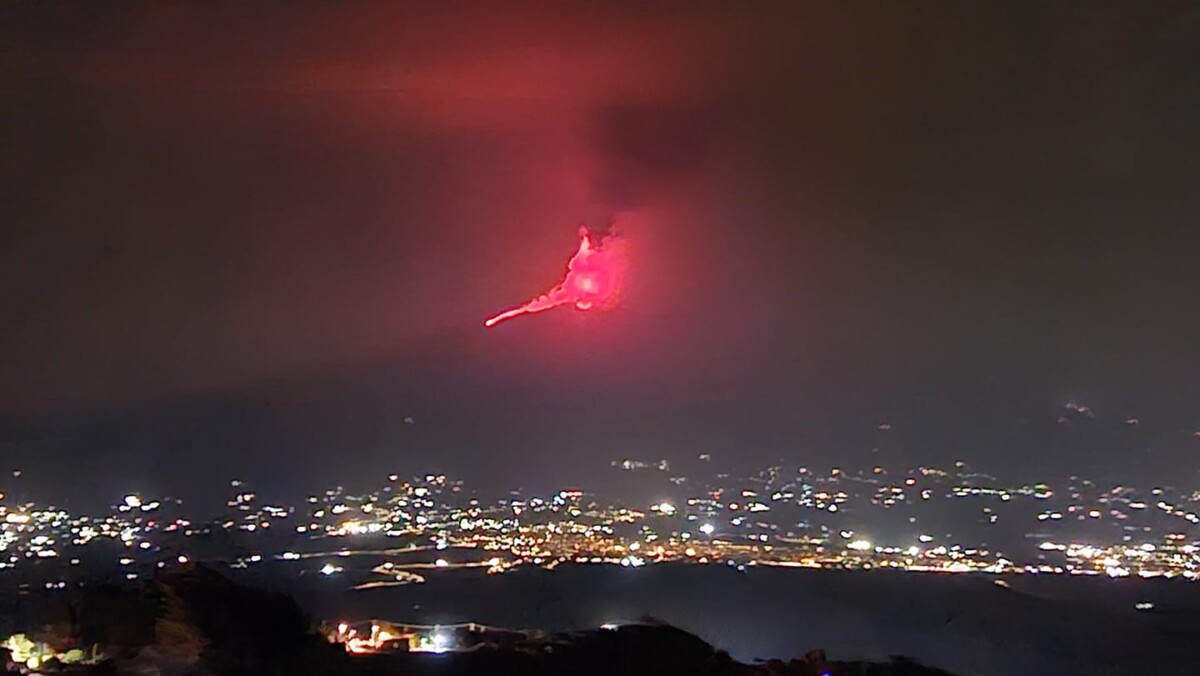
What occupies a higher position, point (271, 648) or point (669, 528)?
point (669, 528)

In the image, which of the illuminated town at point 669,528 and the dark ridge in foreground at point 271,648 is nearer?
the dark ridge in foreground at point 271,648

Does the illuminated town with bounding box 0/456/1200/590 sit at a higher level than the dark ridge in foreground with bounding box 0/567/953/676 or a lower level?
higher

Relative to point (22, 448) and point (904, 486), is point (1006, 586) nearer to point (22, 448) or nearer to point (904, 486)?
point (904, 486)

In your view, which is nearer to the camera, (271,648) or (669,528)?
(271,648)

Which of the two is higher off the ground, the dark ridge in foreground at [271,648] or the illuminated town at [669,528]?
the illuminated town at [669,528]
